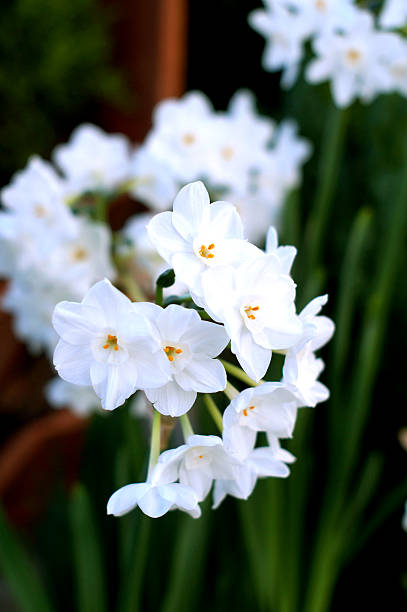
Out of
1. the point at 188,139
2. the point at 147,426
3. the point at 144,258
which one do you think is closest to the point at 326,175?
the point at 188,139

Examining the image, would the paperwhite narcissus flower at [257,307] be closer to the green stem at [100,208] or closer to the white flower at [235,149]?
the green stem at [100,208]

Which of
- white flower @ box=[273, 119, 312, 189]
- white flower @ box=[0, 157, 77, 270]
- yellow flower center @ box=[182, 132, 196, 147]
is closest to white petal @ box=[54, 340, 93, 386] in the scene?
white flower @ box=[0, 157, 77, 270]

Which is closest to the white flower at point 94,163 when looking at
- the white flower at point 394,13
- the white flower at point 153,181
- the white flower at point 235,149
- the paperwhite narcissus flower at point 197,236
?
the white flower at point 153,181

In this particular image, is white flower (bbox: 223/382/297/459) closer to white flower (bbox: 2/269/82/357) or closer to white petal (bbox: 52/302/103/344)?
white petal (bbox: 52/302/103/344)

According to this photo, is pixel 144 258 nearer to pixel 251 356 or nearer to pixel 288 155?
pixel 288 155

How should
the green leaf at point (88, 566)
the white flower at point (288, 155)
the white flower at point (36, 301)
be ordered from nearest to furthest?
the green leaf at point (88, 566) < the white flower at point (36, 301) < the white flower at point (288, 155)

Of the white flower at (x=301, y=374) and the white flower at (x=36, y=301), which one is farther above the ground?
the white flower at (x=36, y=301)
